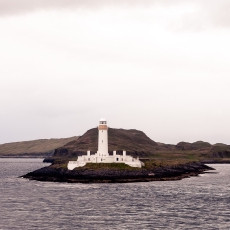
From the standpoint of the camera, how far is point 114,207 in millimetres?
76375

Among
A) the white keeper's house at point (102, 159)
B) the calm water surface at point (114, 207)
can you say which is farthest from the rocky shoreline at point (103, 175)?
the calm water surface at point (114, 207)

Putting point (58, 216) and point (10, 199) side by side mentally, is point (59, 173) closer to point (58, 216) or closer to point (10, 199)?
point (10, 199)

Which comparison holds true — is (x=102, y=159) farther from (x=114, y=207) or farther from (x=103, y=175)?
(x=114, y=207)

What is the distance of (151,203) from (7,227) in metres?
27.9

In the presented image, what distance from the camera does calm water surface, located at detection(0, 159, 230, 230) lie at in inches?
2470

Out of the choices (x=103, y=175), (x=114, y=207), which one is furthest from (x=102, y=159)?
(x=114, y=207)

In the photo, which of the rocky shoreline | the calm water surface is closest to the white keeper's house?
the rocky shoreline

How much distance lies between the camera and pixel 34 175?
134m

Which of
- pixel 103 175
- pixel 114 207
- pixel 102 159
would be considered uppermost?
pixel 102 159

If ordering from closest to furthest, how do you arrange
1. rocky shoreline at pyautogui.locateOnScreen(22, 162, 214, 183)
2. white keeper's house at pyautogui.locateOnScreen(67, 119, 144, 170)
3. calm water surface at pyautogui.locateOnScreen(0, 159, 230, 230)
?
calm water surface at pyautogui.locateOnScreen(0, 159, 230, 230)
rocky shoreline at pyautogui.locateOnScreen(22, 162, 214, 183)
white keeper's house at pyautogui.locateOnScreen(67, 119, 144, 170)

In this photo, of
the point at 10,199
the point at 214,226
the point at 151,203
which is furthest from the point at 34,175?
the point at 214,226

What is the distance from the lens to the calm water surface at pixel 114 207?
62750mm

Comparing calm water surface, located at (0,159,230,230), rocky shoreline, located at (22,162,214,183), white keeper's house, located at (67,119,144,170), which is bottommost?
calm water surface, located at (0,159,230,230)

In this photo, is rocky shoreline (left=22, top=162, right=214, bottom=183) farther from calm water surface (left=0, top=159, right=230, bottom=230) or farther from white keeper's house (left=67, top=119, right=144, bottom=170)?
calm water surface (left=0, top=159, right=230, bottom=230)
